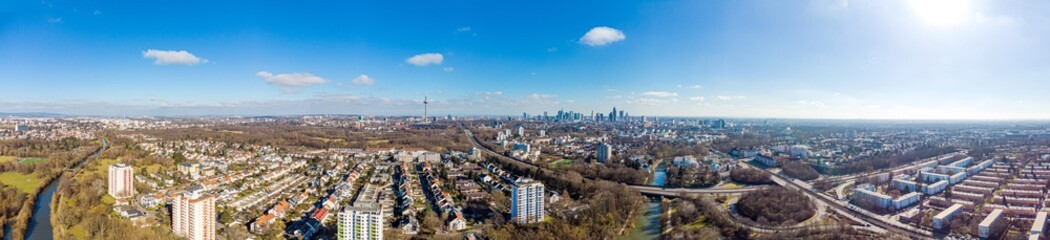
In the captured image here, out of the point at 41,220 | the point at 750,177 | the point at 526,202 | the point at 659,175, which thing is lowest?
the point at 41,220

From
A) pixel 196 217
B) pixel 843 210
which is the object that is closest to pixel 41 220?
pixel 196 217

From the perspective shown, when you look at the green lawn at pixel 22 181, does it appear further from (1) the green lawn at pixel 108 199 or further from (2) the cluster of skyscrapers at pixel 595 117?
(2) the cluster of skyscrapers at pixel 595 117

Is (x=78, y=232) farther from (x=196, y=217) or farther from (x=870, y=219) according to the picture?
(x=870, y=219)

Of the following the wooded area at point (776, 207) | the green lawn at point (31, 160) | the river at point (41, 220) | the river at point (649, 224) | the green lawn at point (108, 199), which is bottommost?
the river at point (41, 220)

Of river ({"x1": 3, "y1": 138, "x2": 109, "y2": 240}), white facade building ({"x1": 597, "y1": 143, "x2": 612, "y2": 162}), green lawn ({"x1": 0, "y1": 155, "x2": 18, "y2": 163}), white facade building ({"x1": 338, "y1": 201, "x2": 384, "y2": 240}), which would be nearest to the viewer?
white facade building ({"x1": 338, "y1": 201, "x2": 384, "y2": 240})

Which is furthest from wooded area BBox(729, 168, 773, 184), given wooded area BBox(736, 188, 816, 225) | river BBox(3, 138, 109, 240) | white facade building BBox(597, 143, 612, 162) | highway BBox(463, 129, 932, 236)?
river BBox(3, 138, 109, 240)

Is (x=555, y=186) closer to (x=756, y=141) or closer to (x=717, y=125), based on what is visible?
(x=756, y=141)

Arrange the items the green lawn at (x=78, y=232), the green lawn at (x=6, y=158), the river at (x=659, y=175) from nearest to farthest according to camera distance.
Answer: the green lawn at (x=78, y=232) < the river at (x=659, y=175) < the green lawn at (x=6, y=158)

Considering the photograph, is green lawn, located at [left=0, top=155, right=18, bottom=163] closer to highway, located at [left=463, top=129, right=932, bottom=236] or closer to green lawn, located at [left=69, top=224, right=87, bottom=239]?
green lawn, located at [left=69, top=224, right=87, bottom=239]

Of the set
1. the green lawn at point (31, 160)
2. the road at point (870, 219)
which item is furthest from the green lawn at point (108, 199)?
the road at point (870, 219)

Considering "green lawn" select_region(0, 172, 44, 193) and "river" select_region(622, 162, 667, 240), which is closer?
"river" select_region(622, 162, 667, 240)
